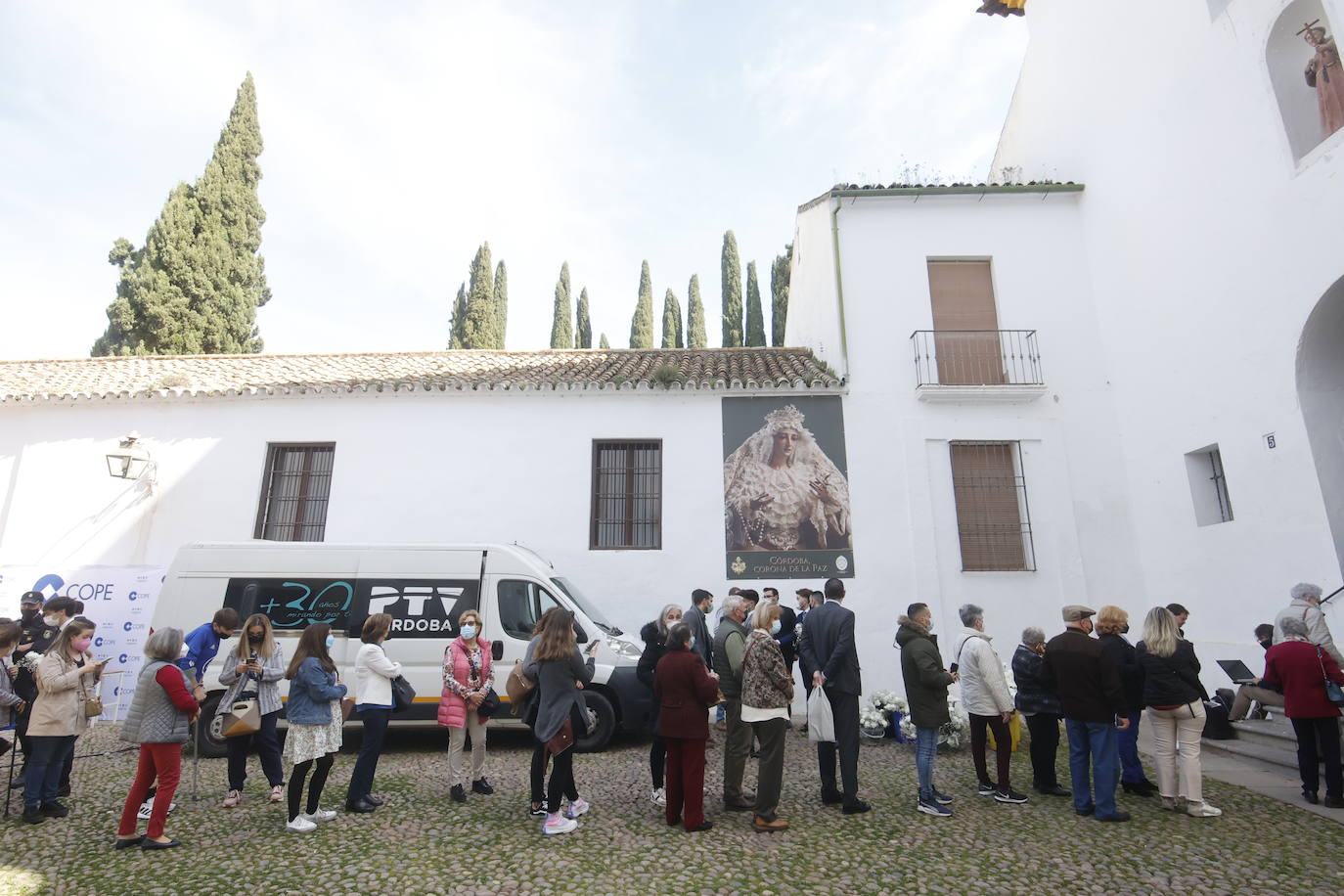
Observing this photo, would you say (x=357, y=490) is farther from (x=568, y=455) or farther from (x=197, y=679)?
(x=197, y=679)

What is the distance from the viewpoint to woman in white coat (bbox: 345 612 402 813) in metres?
5.36

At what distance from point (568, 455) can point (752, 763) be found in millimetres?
5620

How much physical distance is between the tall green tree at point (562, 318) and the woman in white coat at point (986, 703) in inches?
1196

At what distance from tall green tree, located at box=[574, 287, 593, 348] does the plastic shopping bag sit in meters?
31.6

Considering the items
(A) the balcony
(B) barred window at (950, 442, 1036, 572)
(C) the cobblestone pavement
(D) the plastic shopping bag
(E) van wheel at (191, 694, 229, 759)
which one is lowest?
(C) the cobblestone pavement

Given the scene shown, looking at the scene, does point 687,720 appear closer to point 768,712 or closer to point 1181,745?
point 768,712

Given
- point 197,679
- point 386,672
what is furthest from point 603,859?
point 197,679

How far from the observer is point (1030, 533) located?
10758 mm

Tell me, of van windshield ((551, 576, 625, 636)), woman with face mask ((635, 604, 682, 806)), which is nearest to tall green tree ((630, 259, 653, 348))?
van windshield ((551, 576, 625, 636))

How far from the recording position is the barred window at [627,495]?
35.7 feet

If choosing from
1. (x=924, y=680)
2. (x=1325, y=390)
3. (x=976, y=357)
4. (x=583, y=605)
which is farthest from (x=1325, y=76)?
(x=583, y=605)

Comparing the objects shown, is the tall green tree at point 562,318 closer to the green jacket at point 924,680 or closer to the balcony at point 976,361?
the balcony at point 976,361

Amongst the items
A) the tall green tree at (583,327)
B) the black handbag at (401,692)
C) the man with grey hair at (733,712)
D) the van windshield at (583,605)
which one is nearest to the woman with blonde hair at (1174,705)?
the man with grey hair at (733,712)

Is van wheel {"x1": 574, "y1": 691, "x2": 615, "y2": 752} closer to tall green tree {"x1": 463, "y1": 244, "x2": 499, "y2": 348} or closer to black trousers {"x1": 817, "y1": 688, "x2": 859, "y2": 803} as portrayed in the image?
black trousers {"x1": 817, "y1": 688, "x2": 859, "y2": 803}
